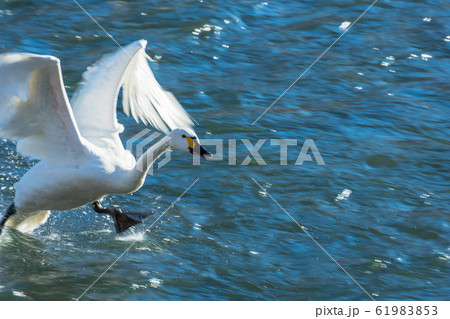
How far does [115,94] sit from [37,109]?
45.9 inches

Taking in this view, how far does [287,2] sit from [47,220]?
808 centimetres

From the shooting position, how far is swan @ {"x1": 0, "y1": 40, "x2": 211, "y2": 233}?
269 inches

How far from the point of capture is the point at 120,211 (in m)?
8.15

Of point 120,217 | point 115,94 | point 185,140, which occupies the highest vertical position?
point 115,94

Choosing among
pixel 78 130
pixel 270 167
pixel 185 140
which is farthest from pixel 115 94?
pixel 270 167

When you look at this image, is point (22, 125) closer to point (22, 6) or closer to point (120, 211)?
point (120, 211)
